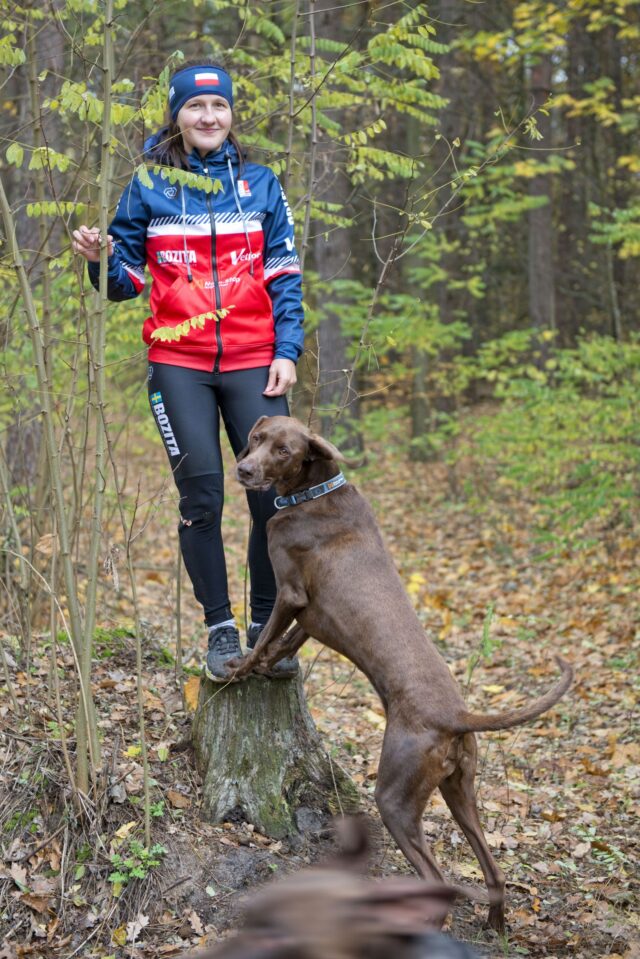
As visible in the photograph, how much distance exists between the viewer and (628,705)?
682 centimetres

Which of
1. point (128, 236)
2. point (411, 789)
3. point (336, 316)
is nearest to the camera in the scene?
point (411, 789)

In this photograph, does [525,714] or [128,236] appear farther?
[128,236]

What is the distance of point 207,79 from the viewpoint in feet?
13.8

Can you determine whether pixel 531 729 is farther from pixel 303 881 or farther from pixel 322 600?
pixel 303 881

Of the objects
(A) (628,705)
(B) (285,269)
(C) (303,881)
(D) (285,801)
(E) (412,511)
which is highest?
(B) (285,269)

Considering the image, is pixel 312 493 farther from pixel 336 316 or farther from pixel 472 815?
pixel 336 316

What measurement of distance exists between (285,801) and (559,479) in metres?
8.08

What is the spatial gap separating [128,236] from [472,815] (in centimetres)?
291

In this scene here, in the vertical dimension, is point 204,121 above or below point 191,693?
above

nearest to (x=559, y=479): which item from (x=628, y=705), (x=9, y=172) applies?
(x=628, y=705)

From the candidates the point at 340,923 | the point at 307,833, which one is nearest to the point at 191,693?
the point at 307,833

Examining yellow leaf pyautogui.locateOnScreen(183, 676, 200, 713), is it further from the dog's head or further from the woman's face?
the woman's face

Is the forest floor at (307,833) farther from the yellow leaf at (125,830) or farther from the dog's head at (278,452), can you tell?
the dog's head at (278,452)

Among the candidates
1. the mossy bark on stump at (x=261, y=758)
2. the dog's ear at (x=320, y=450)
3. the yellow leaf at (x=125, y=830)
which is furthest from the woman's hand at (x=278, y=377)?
the yellow leaf at (x=125, y=830)
